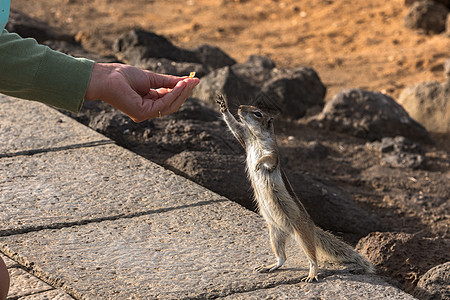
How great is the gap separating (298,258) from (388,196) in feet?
6.61

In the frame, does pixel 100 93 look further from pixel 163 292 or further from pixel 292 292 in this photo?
pixel 292 292

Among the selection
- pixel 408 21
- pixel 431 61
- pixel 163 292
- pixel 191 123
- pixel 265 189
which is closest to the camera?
pixel 163 292

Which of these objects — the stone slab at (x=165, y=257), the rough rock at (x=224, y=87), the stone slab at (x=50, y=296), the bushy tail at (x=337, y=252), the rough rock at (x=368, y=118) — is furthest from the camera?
the rough rock at (x=368, y=118)

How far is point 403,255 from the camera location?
3367 millimetres

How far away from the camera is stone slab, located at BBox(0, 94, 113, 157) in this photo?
412cm

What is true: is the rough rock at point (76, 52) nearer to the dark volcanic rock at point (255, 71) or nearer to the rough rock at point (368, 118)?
the dark volcanic rock at point (255, 71)

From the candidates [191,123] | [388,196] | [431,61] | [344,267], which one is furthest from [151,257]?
[431,61]

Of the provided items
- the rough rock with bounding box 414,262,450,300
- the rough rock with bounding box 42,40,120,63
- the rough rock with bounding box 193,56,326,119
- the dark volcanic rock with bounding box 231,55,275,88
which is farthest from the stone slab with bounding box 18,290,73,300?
the dark volcanic rock with bounding box 231,55,275,88

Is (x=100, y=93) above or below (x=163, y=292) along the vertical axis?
above

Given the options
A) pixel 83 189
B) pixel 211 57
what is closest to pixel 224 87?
pixel 211 57

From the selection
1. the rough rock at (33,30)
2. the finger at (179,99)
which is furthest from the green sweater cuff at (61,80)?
the rough rock at (33,30)

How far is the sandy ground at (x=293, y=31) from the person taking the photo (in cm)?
892

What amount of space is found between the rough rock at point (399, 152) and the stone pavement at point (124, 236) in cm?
238

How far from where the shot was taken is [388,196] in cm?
500
